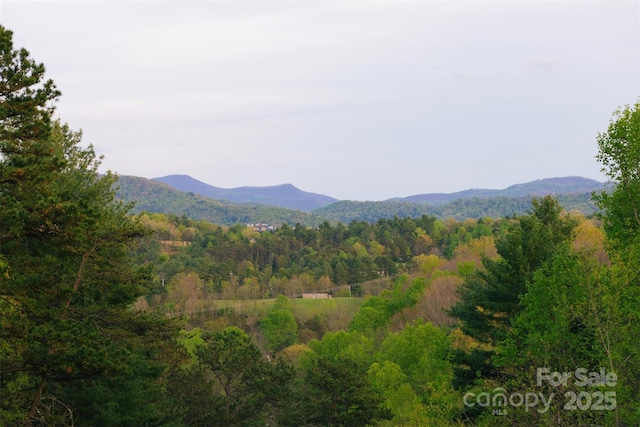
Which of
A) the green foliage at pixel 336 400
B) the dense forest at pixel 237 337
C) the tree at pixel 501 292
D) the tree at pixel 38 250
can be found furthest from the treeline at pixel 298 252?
the tree at pixel 38 250

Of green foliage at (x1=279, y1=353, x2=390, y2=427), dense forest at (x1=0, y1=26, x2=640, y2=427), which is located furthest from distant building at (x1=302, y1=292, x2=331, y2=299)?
green foliage at (x1=279, y1=353, x2=390, y2=427)

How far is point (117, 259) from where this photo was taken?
18.8 meters

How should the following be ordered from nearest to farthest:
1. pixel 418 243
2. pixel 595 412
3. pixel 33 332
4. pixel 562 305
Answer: pixel 33 332 < pixel 595 412 < pixel 562 305 < pixel 418 243

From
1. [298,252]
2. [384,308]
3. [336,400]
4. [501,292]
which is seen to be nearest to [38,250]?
[501,292]

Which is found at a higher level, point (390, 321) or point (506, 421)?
point (506, 421)

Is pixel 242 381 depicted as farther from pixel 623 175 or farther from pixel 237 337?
pixel 623 175

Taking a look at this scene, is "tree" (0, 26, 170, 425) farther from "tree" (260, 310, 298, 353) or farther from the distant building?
the distant building

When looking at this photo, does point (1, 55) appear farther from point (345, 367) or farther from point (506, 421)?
point (345, 367)

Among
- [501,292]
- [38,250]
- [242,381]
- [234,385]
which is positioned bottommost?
[234,385]

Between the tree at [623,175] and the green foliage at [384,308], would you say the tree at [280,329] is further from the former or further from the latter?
the tree at [623,175]

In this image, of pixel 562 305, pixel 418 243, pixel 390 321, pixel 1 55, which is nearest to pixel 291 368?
pixel 562 305

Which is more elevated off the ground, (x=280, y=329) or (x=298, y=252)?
(x=298, y=252)

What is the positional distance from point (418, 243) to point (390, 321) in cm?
6331

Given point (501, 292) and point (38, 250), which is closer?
point (38, 250)
